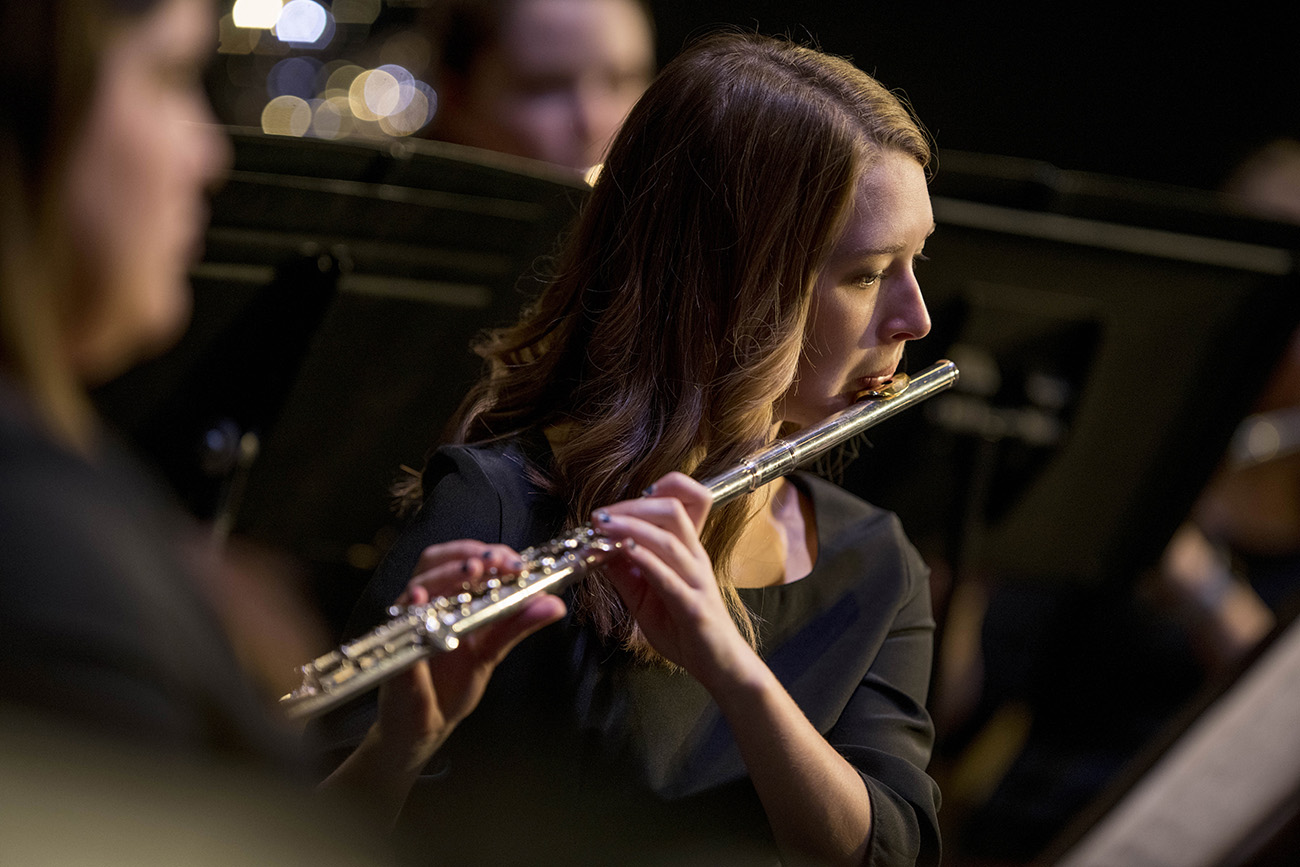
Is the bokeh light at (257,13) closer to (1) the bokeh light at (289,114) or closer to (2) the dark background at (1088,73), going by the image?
(1) the bokeh light at (289,114)

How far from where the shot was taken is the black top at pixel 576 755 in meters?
1.05

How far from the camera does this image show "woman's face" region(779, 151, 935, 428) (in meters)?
1.06

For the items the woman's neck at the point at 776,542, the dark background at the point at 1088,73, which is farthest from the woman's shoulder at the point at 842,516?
the dark background at the point at 1088,73

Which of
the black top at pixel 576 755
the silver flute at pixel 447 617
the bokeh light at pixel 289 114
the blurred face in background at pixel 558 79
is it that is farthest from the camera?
the bokeh light at pixel 289 114

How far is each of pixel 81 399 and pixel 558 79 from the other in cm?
144

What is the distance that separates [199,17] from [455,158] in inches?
28.6

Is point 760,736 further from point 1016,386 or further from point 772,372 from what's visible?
point 1016,386

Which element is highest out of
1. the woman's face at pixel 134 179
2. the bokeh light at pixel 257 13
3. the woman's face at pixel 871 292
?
the woman's face at pixel 134 179

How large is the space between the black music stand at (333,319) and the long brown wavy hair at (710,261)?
1.19 ft

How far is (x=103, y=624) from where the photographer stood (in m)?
0.50

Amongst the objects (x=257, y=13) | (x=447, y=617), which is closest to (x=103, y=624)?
(x=447, y=617)

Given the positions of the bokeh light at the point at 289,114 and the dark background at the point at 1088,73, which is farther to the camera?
the bokeh light at the point at 289,114

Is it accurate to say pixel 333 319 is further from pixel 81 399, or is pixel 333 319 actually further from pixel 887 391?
pixel 81 399

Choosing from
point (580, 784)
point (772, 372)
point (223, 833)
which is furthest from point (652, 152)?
point (223, 833)
